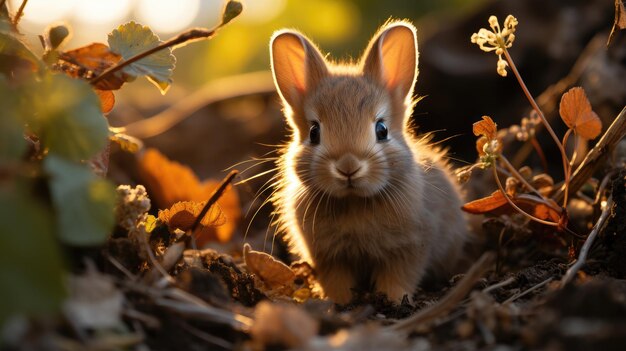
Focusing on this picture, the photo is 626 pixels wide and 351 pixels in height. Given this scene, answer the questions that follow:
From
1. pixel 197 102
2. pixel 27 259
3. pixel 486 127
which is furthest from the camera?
pixel 197 102

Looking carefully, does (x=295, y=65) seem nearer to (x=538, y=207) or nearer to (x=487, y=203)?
(x=487, y=203)

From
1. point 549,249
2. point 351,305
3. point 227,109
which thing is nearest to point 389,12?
point 227,109

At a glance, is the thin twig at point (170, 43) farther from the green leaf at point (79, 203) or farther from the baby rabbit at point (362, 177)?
the baby rabbit at point (362, 177)

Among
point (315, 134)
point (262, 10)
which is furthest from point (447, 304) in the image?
point (262, 10)

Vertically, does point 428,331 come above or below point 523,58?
below

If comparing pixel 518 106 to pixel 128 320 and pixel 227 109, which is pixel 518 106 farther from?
pixel 128 320

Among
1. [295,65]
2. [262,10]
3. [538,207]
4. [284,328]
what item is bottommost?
[284,328]

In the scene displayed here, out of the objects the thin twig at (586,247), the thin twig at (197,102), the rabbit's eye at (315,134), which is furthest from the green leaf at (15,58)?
the thin twig at (197,102)
